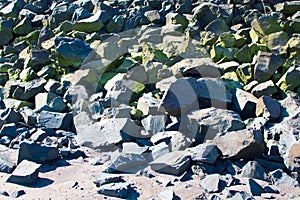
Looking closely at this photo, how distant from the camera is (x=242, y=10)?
6.14 m

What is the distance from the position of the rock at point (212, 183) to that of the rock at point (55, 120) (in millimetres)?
1671

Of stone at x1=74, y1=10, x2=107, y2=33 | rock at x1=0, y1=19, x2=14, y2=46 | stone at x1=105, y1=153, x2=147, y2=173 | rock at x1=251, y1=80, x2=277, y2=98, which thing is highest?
stone at x1=74, y1=10, x2=107, y2=33

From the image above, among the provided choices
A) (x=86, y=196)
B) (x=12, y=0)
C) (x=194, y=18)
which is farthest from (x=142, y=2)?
(x=86, y=196)

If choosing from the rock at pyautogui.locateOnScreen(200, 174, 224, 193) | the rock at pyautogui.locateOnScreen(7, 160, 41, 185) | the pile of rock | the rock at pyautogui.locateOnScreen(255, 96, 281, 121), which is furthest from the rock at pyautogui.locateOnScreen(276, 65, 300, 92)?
the rock at pyautogui.locateOnScreen(7, 160, 41, 185)

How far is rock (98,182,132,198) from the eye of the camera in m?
3.58

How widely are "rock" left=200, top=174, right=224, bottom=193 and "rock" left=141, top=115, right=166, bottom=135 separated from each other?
891mm

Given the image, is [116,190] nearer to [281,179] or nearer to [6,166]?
[6,166]

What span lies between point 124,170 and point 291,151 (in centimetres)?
132

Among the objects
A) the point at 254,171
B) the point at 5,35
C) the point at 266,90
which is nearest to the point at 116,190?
the point at 254,171

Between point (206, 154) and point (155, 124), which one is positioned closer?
point (206, 154)

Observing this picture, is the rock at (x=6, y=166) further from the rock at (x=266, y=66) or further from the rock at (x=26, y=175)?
the rock at (x=266, y=66)

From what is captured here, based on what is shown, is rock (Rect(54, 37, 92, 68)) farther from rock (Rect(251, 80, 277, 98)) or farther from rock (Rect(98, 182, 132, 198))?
rock (Rect(98, 182, 132, 198))

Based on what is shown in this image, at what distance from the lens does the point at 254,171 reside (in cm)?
377

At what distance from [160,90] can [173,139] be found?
806 millimetres
